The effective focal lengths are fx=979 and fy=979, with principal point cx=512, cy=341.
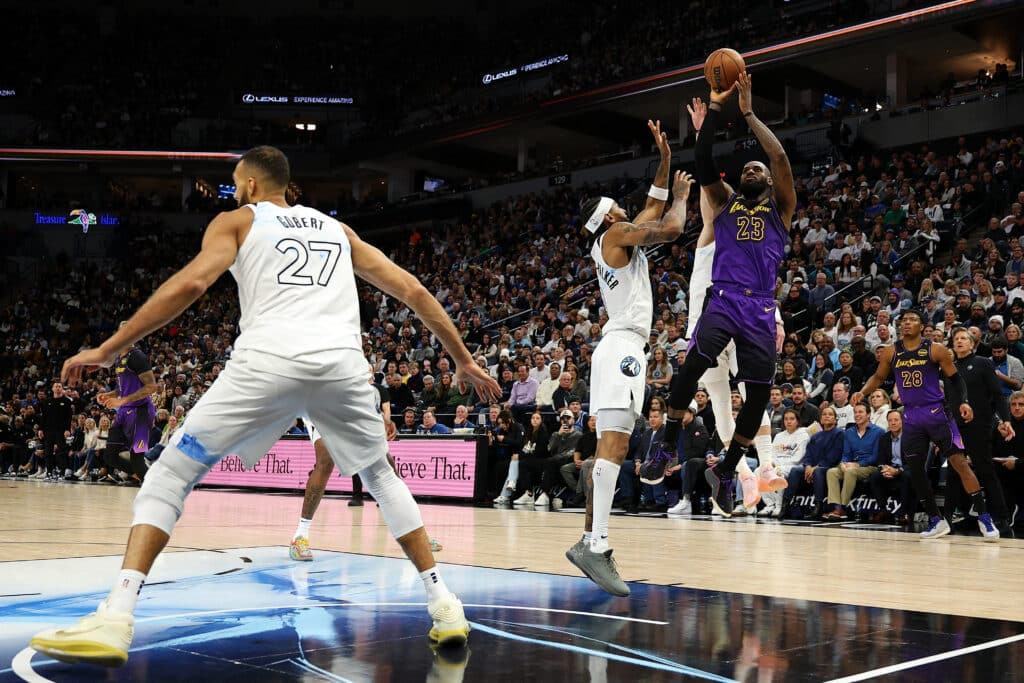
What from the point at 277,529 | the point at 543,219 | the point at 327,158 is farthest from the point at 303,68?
the point at 277,529

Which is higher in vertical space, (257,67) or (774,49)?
(257,67)

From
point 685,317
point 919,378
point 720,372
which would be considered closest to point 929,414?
point 919,378

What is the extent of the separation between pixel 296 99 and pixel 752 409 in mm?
38030

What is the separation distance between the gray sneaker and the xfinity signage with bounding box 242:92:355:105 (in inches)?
1482

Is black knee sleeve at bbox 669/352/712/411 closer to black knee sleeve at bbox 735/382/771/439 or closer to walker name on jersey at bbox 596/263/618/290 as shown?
black knee sleeve at bbox 735/382/771/439

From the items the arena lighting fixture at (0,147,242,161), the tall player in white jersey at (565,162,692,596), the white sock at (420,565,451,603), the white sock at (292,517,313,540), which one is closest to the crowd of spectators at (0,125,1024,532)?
the tall player in white jersey at (565,162,692,596)

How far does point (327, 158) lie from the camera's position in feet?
122

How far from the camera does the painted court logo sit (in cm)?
3794

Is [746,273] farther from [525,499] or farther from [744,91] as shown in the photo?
[525,499]

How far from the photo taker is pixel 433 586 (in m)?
3.90

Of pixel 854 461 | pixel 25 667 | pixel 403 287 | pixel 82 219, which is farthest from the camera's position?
pixel 82 219

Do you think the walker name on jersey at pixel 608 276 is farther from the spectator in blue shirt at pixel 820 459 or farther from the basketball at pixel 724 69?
the spectator in blue shirt at pixel 820 459

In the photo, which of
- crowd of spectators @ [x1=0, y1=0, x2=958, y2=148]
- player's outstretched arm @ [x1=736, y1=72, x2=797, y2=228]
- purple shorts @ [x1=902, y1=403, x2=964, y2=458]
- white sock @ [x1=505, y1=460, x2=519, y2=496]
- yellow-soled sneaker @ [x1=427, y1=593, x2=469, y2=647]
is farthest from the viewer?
crowd of spectators @ [x1=0, y1=0, x2=958, y2=148]

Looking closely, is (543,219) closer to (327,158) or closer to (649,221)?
(327,158)
